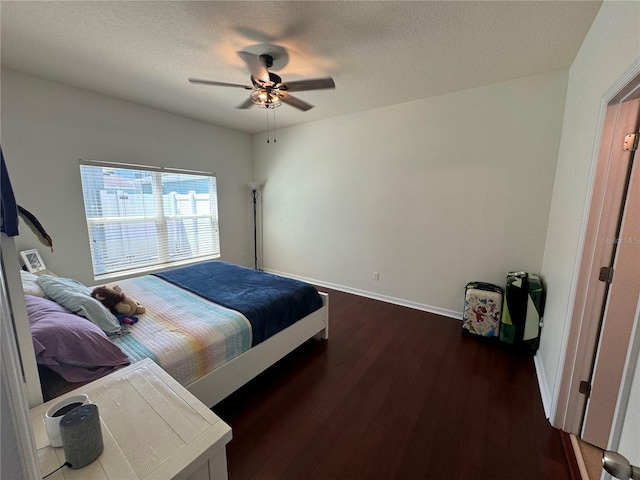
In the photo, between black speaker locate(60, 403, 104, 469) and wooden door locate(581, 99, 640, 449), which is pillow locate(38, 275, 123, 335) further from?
wooden door locate(581, 99, 640, 449)

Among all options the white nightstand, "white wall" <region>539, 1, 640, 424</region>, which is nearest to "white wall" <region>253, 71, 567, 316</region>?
"white wall" <region>539, 1, 640, 424</region>

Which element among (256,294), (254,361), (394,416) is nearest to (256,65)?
(256,294)

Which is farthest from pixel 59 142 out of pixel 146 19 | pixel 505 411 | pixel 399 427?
pixel 505 411

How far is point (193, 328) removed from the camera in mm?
1724

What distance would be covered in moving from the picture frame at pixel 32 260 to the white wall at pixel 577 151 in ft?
14.5

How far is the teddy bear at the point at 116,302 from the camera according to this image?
6.07ft

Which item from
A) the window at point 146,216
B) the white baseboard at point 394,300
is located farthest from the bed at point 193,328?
the white baseboard at point 394,300

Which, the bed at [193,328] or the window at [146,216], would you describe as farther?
the window at [146,216]

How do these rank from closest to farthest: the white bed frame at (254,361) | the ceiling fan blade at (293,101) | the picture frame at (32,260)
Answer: the white bed frame at (254,361), the ceiling fan blade at (293,101), the picture frame at (32,260)

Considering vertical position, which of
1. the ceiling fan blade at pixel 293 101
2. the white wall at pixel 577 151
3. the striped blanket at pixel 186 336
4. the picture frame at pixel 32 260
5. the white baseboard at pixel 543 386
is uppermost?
the ceiling fan blade at pixel 293 101

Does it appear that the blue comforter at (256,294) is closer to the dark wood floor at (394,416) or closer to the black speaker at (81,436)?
the dark wood floor at (394,416)

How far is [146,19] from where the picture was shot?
1.76m

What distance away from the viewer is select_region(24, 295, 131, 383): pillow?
45.3 inches

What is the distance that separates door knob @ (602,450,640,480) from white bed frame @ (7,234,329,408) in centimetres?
174
